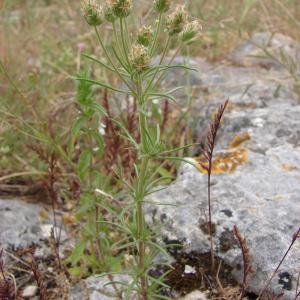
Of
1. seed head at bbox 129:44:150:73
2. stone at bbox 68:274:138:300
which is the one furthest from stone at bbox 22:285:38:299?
seed head at bbox 129:44:150:73

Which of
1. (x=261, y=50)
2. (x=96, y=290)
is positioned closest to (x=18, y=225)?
(x=96, y=290)

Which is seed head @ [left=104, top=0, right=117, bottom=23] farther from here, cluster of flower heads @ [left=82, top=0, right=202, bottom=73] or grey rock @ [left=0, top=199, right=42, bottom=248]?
grey rock @ [left=0, top=199, right=42, bottom=248]

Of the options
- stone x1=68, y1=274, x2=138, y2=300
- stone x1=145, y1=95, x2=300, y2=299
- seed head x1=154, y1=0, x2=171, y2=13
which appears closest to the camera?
seed head x1=154, y1=0, x2=171, y2=13

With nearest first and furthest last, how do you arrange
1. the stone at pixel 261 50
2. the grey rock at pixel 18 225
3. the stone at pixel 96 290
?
the stone at pixel 96 290 < the grey rock at pixel 18 225 < the stone at pixel 261 50

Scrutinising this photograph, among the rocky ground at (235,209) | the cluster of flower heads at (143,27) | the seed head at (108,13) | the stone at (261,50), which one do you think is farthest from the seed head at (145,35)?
the stone at (261,50)

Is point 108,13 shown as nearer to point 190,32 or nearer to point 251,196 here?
point 190,32

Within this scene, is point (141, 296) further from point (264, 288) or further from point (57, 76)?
point (57, 76)

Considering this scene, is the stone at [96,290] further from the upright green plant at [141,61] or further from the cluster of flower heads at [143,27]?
the cluster of flower heads at [143,27]
